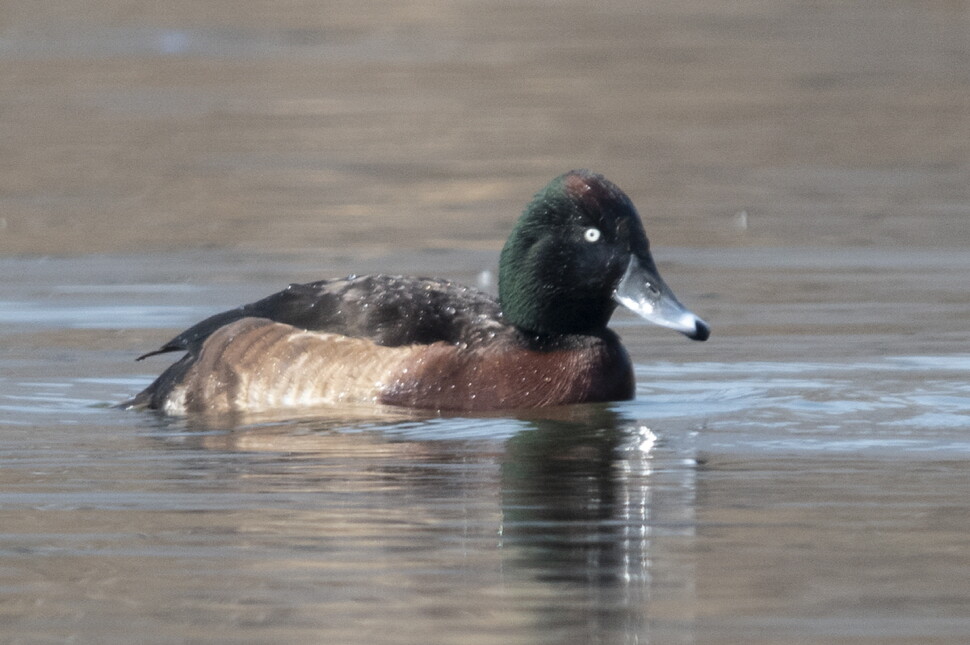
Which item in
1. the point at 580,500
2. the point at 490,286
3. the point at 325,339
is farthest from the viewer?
the point at 490,286

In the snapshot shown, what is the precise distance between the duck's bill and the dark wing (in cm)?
60

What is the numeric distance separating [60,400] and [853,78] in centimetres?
1320

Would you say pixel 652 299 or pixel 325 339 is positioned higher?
pixel 652 299

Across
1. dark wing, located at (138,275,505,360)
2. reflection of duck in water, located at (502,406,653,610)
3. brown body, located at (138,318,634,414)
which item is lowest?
reflection of duck in water, located at (502,406,653,610)

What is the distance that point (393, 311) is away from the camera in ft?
28.9

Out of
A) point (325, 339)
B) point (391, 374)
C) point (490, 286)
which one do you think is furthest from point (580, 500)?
point (490, 286)

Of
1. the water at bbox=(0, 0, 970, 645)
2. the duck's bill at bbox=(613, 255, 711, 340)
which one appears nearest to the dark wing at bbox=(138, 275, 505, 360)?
the water at bbox=(0, 0, 970, 645)

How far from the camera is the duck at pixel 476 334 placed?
8.69 meters

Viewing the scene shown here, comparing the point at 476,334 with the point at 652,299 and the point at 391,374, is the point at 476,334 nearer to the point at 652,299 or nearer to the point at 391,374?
the point at 391,374

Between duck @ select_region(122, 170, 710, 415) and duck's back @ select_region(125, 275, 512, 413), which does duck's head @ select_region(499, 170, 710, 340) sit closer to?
duck @ select_region(122, 170, 710, 415)

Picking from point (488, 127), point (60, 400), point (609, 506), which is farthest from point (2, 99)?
point (609, 506)

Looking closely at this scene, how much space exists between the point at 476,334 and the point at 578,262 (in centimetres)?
54

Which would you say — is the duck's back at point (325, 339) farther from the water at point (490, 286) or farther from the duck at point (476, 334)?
the water at point (490, 286)

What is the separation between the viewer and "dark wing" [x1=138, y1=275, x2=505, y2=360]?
876cm
